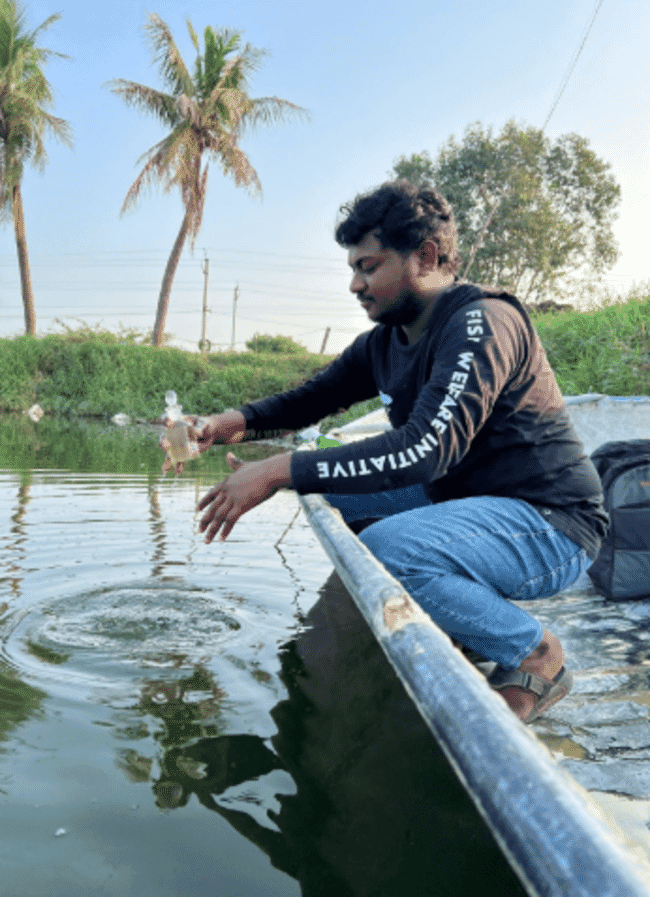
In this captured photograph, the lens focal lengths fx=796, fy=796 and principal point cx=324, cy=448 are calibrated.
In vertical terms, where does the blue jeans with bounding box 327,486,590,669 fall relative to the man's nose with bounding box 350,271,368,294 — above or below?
below

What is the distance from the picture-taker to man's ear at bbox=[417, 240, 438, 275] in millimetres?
2410

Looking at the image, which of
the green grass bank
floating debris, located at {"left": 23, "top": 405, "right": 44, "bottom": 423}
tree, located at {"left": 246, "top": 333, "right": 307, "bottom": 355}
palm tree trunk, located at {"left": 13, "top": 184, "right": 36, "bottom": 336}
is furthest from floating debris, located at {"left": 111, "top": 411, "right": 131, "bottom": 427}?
tree, located at {"left": 246, "top": 333, "right": 307, "bottom": 355}

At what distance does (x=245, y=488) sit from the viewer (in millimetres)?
2129

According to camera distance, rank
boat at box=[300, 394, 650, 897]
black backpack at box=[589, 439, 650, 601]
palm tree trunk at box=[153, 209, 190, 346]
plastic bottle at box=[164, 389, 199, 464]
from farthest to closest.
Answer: palm tree trunk at box=[153, 209, 190, 346] < black backpack at box=[589, 439, 650, 601] < plastic bottle at box=[164, 389, 199, 464] < boat at box=[300, 394, 650, 897]

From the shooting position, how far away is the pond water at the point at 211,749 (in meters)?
1.74

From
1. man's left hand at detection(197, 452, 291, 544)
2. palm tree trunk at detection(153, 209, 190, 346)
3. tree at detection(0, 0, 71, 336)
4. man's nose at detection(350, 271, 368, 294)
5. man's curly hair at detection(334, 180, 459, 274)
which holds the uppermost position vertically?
tree at detection(0, 0, 71, 336)

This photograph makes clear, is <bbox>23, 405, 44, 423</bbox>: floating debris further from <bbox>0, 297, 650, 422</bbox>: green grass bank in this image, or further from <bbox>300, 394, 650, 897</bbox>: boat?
<bbox>300, 394, 650, 897</bbox>: boat

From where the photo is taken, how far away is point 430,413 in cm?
199

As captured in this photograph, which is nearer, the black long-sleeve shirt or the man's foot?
the black long-sleeve shirt

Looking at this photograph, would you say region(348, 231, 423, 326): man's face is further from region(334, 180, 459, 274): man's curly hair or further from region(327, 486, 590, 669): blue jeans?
region(327, 486, 590, 669): blue jeans

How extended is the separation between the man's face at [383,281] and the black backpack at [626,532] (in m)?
1.74

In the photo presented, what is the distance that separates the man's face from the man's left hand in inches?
24.4

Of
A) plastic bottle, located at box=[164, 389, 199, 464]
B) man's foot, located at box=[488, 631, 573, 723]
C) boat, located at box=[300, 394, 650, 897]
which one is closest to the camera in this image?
boat, located at box=[300, 394, 650, 897]

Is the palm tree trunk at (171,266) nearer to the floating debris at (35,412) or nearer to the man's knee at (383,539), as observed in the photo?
the floating debris at (35,412)
